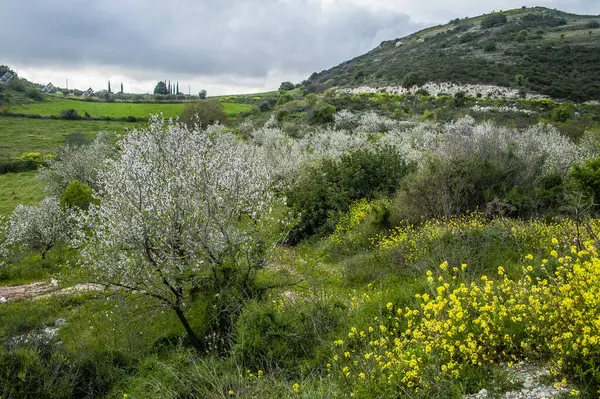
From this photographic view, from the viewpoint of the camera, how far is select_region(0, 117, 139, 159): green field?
4228 centimetres

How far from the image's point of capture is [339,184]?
1681cm

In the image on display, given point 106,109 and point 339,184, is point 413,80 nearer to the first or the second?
point 339,184

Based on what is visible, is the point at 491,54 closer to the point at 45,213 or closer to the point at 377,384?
the point at 45,213

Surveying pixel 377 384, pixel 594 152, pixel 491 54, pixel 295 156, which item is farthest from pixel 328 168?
pixel 491 54

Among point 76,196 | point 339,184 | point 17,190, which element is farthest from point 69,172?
point 339,184

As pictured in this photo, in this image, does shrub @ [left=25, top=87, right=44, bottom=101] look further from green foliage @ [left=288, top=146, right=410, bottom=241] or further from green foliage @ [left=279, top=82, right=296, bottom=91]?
green foliage @ [left=288, top=146, right=410, bottom=241]

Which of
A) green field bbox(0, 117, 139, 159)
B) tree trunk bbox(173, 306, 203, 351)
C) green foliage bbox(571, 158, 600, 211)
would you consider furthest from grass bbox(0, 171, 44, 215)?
green foliage bbox(571, 158, 600, 211)

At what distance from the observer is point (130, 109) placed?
64812 mm

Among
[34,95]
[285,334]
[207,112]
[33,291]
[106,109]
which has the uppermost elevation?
[34,95]

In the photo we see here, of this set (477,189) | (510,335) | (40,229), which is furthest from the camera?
(40,229)

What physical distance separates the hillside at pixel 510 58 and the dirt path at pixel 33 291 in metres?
46.2

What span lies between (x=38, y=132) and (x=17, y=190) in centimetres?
2400

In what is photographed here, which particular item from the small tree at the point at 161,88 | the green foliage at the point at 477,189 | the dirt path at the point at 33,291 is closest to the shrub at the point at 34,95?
the small tree at the point at 161,88

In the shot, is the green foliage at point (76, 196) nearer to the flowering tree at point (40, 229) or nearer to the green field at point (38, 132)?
the flowering tree at point (40, 229)
